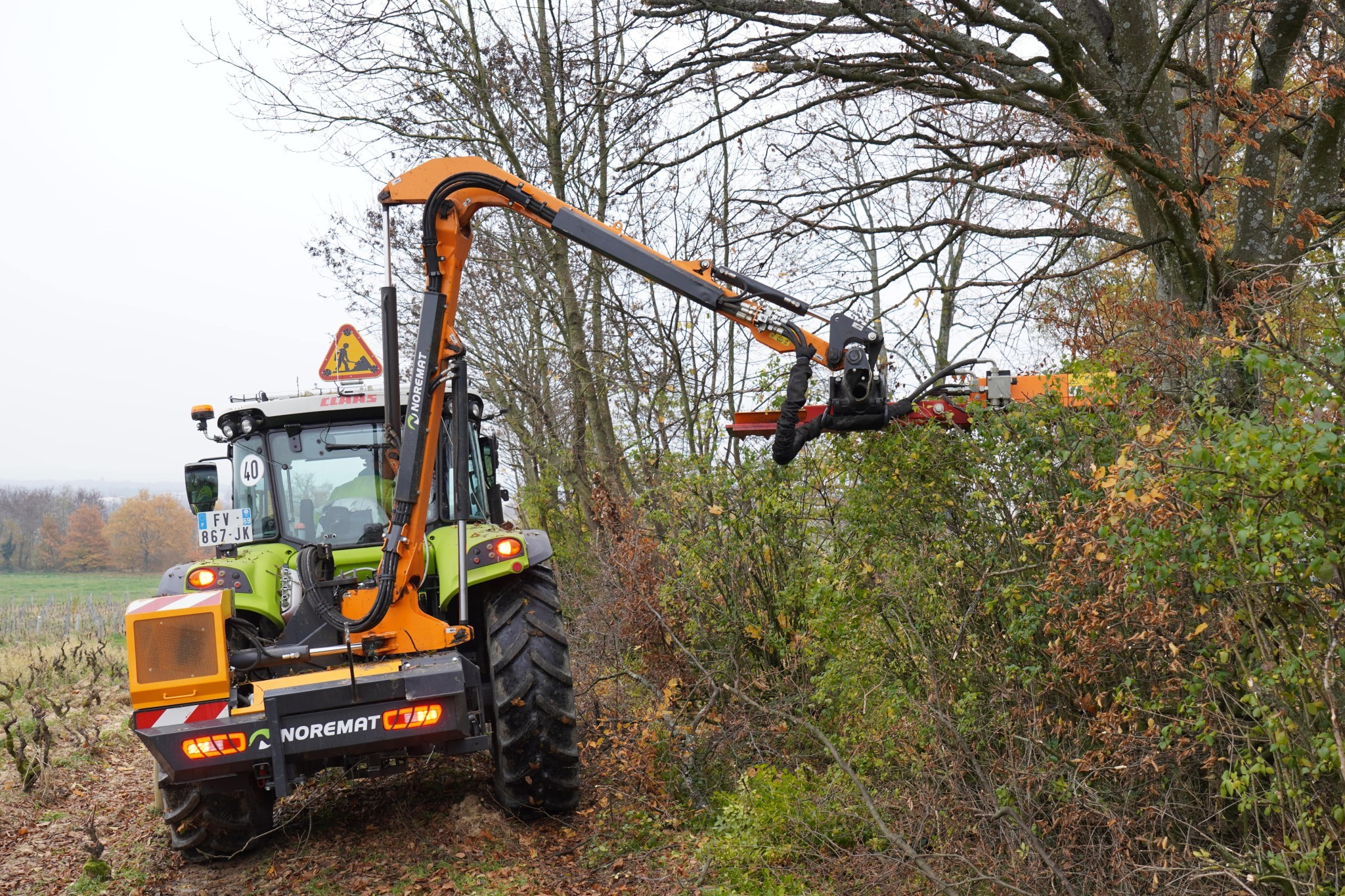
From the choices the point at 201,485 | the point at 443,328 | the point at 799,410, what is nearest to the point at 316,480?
the point at 201,485

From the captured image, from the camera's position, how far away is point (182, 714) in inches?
210

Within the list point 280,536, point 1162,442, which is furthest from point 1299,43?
point 280,536

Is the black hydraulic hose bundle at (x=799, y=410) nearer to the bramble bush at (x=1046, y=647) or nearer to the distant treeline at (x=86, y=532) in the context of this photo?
the bramble bush at (x=1046, y=647)

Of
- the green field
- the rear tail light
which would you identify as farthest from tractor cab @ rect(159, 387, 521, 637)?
the green field

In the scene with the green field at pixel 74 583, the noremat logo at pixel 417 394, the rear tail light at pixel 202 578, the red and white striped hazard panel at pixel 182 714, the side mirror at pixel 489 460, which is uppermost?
the noremat logo at pixel 417 394

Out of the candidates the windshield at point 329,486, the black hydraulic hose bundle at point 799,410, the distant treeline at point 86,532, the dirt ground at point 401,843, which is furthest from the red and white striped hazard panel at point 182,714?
the distant treeline at point 86,532

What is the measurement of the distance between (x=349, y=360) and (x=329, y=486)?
1.51 metres

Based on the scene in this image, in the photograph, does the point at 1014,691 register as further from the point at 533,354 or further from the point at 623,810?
the point at 533,354

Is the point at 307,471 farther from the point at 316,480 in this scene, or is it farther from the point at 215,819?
the point at 215,819

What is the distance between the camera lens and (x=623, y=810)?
6516 millimetres

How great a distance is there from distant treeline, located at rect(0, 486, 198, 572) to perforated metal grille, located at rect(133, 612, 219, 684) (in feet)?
114

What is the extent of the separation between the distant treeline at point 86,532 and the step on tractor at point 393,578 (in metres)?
33.5

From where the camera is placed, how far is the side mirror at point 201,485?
22.4 feet

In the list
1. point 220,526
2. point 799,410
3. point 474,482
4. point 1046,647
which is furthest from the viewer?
point 474,482
